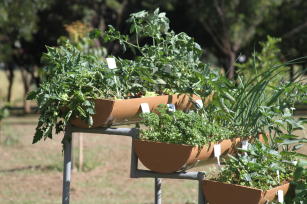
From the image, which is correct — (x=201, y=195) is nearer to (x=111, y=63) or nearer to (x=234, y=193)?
(x=234, y=193)

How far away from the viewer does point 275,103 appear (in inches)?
130

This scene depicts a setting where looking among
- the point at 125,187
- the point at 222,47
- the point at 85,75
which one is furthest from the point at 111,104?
the point at 222,47

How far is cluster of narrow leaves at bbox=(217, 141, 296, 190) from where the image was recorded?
2727 millimetres

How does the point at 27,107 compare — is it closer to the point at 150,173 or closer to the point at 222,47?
the point at 222,47

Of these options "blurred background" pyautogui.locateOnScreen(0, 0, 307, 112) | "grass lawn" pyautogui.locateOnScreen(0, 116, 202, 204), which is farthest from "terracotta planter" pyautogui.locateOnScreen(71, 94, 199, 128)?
"blurred background" pyautogui.locateOnScreen(0, 0, 307, 112)

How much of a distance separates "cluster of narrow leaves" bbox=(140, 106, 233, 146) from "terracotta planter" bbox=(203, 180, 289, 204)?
0.68 ft

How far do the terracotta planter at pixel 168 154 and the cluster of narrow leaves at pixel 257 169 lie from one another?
0.12m

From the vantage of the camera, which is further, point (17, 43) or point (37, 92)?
point (17, 43)

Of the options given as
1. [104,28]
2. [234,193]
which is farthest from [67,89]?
[104,28]

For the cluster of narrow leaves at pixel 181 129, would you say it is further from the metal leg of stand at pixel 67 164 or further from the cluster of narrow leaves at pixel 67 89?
the metal leg of stand at pixel 67 164

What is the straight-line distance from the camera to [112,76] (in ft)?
10.3

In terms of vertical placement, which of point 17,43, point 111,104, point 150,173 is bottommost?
point 150,173

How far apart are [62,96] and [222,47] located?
16585 millimetres

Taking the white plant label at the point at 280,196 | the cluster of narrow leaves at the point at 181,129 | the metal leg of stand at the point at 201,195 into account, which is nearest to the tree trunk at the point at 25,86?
the cluster of narrow leaves at the point at 181,129
